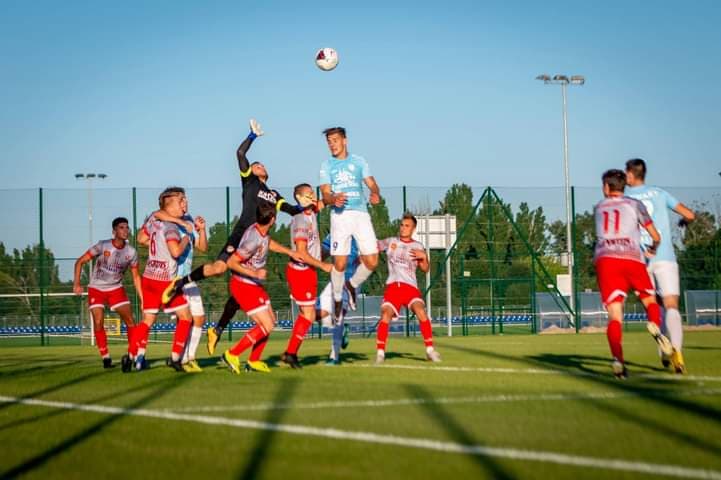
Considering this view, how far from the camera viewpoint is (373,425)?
19.5ft

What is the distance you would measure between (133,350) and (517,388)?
581 centimetres

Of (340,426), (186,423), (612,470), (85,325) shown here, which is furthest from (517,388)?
(85,325)

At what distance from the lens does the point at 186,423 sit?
6.31 m

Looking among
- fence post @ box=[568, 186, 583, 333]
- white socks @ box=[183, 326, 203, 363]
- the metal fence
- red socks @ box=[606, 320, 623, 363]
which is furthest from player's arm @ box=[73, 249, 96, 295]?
fence post @ box=[568, 186, 583, 333]

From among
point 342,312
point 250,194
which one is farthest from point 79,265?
point 342,312

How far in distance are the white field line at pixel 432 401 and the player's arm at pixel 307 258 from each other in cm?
388

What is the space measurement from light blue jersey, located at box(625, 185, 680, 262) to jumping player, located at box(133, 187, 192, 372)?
534 centimetres

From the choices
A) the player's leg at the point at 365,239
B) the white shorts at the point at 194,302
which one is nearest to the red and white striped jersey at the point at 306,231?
the player's leg at the point at 365,239

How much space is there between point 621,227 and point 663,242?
139 cm

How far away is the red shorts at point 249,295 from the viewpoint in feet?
35.3

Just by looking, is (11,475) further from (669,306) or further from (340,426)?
(669,306)

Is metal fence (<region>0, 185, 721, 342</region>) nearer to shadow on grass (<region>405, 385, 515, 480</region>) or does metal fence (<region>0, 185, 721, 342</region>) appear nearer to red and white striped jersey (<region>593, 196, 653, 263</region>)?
red and white striped jersey (<region>593, 196, 653, 263</region>)

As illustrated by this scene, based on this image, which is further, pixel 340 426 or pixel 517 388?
pixel 517 388

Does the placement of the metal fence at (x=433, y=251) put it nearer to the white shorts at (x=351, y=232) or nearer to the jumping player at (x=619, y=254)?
the white shorts at (x=351, y=232)
